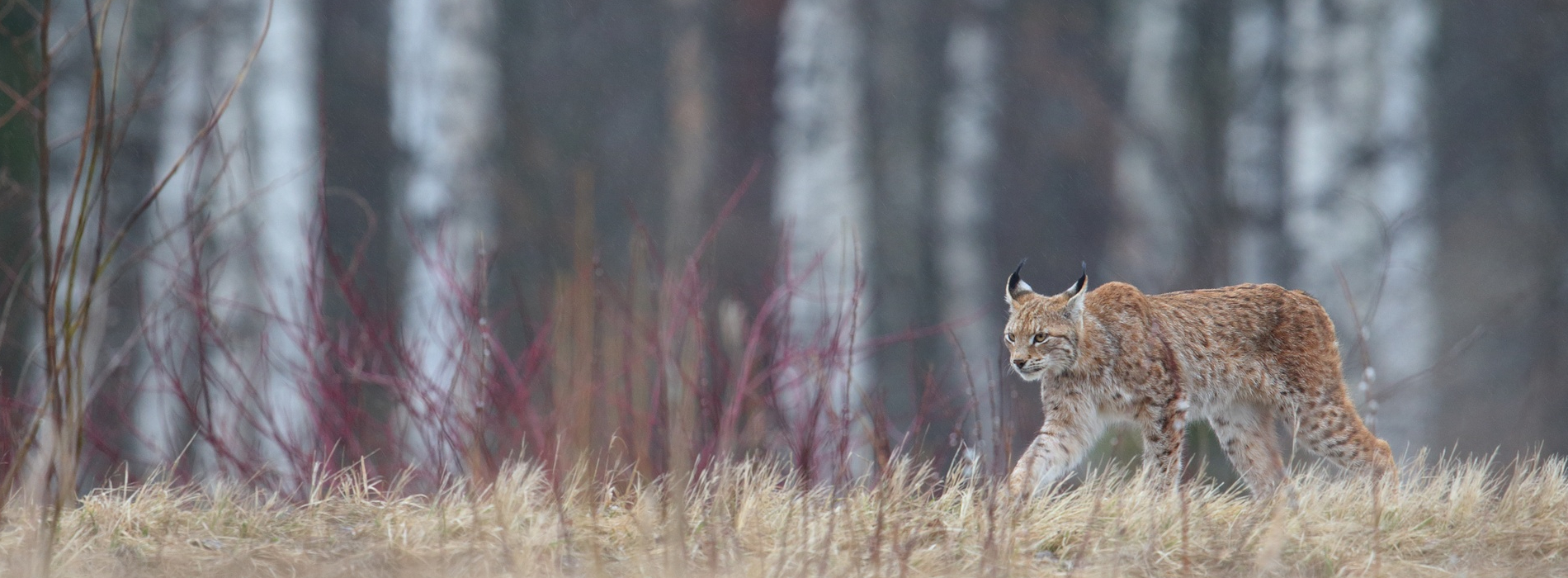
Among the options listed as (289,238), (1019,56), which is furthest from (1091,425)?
(1019,56)

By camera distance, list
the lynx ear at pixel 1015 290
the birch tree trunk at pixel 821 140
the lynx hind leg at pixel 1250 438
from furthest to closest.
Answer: the birch tree trunk at pixel 821 140 → the lynx hind leg at pixel 1250 438 → the lynx ear at pixel 1015 290

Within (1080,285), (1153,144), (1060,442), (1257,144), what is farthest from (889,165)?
(1080,285)

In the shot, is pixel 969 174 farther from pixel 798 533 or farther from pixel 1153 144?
pixel 798 533

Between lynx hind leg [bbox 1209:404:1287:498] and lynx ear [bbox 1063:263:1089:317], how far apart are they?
1178 mm

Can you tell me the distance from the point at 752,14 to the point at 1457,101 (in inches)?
252

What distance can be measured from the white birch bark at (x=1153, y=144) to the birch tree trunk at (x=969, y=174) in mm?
1451

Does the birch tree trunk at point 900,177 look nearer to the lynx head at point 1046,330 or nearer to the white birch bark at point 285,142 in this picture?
the white birch bark at point 285,142

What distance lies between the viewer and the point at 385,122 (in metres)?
10.4

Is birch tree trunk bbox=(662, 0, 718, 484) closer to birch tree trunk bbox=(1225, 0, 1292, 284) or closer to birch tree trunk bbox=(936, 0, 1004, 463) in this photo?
birch tree trunk bbox=(936, 0, 1004, 463)

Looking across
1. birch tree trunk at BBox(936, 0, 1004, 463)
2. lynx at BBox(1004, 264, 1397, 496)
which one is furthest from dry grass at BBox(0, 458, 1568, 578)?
birch tree trunk at BBox(936, 0, 1004, 463)

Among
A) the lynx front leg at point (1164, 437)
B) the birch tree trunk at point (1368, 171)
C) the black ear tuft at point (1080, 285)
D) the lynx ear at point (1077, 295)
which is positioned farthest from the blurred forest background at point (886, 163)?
the black ear tuft at point (1080, 285)

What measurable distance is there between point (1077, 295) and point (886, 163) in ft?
21.6

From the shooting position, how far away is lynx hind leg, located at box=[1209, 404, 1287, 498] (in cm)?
566

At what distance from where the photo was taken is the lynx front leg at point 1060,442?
4863 mm
